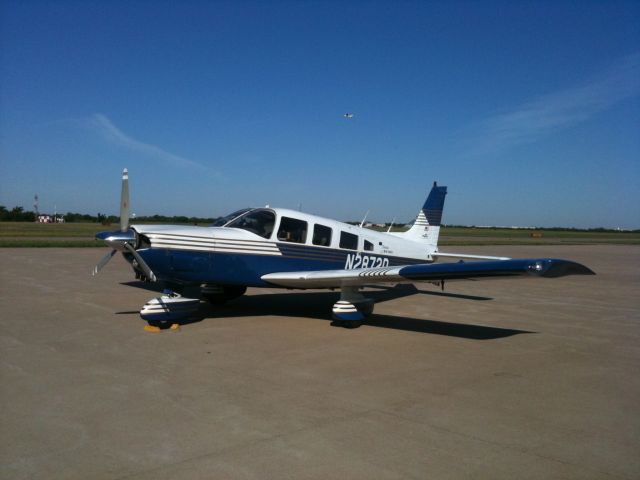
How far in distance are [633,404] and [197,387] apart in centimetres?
473

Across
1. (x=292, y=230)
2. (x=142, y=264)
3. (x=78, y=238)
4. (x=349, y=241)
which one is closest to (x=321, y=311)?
(x=349, y=241)

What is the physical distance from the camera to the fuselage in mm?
8773

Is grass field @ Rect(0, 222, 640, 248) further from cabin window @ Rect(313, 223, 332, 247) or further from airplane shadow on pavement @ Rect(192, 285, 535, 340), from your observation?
cabin window @ Rect(313, 223, 332, 247)

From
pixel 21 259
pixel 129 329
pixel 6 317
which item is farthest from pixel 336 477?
pixel 21 259

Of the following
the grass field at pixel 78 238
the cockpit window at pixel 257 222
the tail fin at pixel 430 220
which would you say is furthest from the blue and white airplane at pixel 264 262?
the grass field at pixel 78 238

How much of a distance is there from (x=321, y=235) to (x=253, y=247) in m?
1.72

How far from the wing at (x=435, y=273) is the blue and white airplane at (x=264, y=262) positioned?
13 millimetres

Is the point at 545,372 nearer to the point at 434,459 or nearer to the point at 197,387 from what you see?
the point at 434,459

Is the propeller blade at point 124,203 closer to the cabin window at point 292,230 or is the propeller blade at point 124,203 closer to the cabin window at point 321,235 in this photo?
the cabin window at point 292,230

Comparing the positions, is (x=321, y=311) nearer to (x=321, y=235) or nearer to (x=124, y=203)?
(x=321, y=235)

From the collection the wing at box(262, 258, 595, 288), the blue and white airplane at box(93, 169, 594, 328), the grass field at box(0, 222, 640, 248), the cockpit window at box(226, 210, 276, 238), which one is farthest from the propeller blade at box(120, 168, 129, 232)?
the grass field at box(0, 222, 640, 248)

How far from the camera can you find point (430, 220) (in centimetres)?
1443

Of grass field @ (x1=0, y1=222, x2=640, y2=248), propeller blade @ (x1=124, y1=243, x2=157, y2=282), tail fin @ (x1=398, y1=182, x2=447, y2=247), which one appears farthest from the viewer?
grass field @ (x1=0, y1=222, x2=640, y2=248)

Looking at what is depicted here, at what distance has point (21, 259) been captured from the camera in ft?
69.5
